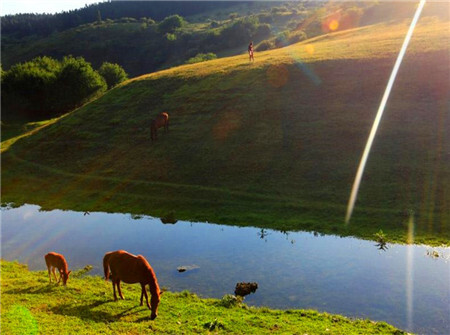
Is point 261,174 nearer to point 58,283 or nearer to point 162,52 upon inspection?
point 58,283

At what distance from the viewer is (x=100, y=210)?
123 ft

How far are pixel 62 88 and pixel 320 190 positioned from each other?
74.6 metres

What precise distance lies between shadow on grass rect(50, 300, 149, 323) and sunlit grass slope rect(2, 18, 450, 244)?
1530 cm

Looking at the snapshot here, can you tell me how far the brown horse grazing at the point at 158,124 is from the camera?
1955 inches

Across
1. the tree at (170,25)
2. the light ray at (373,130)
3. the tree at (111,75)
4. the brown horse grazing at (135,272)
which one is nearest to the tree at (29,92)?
the tree at (111,75)

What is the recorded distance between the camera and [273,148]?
1658 inches

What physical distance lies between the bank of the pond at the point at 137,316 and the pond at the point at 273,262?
1.34 meters

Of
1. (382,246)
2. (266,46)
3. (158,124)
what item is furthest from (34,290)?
(266,46)

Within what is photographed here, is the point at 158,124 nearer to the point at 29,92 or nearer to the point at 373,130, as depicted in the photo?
the point at 373,130

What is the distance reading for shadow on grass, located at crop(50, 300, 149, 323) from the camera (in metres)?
16.7

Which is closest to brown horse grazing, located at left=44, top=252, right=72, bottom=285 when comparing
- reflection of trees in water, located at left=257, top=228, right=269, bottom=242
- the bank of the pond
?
the bank of the pond

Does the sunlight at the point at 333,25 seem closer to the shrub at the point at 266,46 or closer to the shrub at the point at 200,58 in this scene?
the shrub at the point at 266,46

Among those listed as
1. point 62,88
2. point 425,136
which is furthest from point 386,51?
point 62,88

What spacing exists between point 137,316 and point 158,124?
35665mm
